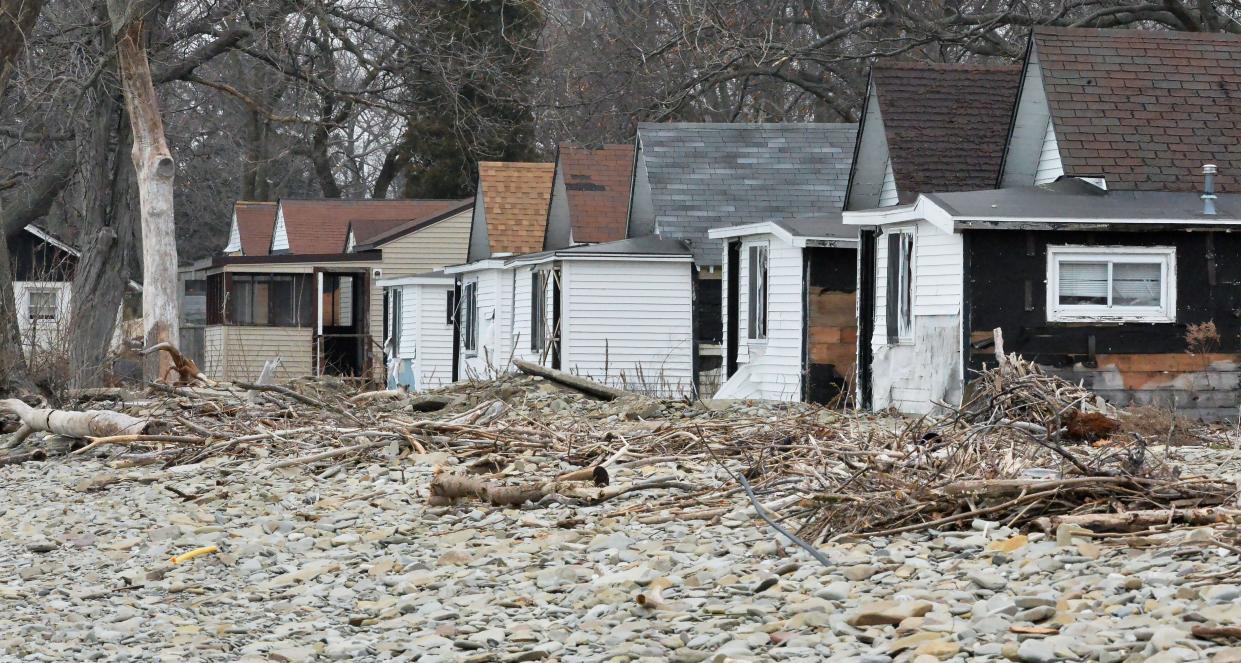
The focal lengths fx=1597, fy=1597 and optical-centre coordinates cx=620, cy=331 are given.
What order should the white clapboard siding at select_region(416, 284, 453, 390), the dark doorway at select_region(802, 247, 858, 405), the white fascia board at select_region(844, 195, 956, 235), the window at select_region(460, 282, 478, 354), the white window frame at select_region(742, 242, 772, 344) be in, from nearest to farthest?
the white fascia board at select_region(844, 195, 956, 235), the dark doorway at select_region(802, 247, 858, 405), the white window frame at select_region(742, 242, 772, 344), the window at select_region(460, 282, 478, 354), the white clapboard siding at select_region(416, 284, 453, 390)

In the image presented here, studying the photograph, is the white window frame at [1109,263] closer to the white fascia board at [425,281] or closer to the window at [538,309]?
the window at [538,309]

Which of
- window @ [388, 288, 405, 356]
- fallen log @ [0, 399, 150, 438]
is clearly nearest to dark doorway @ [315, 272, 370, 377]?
window @ [388, 288, 405, 356]

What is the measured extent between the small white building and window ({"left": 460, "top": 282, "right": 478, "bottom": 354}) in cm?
1113

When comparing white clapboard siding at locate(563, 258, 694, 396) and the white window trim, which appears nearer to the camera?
the white window trim

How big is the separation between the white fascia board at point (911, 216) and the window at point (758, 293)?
2675 millimetres

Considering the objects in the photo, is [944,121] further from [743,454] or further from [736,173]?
[743,454]

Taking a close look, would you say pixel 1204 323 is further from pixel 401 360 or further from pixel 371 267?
pixel 371 267

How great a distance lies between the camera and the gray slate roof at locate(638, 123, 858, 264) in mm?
26656

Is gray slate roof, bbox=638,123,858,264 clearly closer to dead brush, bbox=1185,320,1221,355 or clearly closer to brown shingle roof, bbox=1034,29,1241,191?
brown shingle roof, bbox=1034,29,1241,191

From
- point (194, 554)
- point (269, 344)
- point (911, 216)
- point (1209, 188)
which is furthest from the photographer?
point (269, 344)

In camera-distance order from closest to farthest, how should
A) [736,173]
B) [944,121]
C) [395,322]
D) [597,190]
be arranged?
1. [944,121]
2. [736,173]
3. [597,190]
4. [395,322]

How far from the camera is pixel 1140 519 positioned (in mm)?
7719

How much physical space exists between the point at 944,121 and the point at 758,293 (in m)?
3.56

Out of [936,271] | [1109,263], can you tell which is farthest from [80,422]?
[1109,263]
